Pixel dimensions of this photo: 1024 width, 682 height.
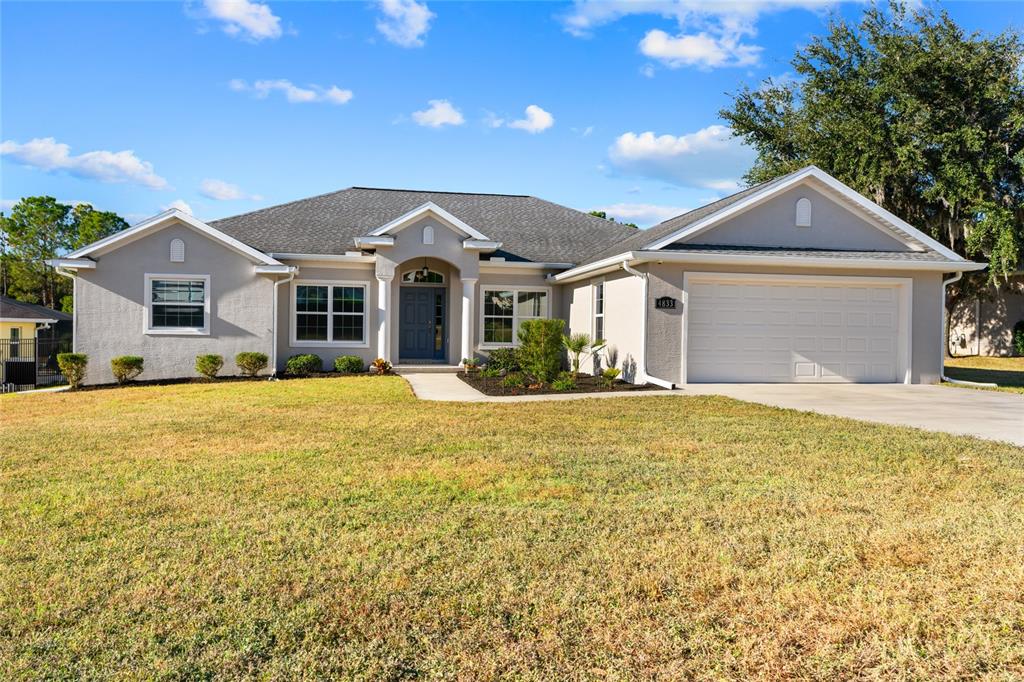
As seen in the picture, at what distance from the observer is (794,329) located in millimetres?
15430

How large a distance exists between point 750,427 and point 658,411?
5.71 ft

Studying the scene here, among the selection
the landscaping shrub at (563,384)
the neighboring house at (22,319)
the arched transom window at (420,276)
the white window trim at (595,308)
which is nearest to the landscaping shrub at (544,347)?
the landscaping shrub at (563,384)

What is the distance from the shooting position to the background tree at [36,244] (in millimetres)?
49344

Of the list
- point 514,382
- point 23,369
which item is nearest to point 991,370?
point 514,382

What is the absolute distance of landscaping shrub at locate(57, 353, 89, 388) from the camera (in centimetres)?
1614

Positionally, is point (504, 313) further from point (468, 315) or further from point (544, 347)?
point (544, 347)

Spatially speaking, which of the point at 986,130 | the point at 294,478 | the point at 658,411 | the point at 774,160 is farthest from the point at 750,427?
the point at 774,160

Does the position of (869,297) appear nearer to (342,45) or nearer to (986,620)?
(342,45)

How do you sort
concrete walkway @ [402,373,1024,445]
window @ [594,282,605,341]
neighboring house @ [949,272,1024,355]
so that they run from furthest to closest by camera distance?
neighboring house @ [949,272,1024,355] < window @ [594,282,605,341] < concrete walkway @ [402,373,1024,445]

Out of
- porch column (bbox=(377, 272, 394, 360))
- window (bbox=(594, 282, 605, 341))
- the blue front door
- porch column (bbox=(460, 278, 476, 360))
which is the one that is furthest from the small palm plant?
porch column (bbox=(377, 272, 394, 360))

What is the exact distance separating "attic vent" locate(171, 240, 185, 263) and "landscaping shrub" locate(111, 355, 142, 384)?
8.04 feet

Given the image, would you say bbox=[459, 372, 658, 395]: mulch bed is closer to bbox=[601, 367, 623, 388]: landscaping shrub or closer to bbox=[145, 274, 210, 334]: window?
bbox=[601, 367, 623, 388]: landscaping shrub

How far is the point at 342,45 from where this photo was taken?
14.5m

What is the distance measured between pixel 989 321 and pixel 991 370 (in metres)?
8.41
